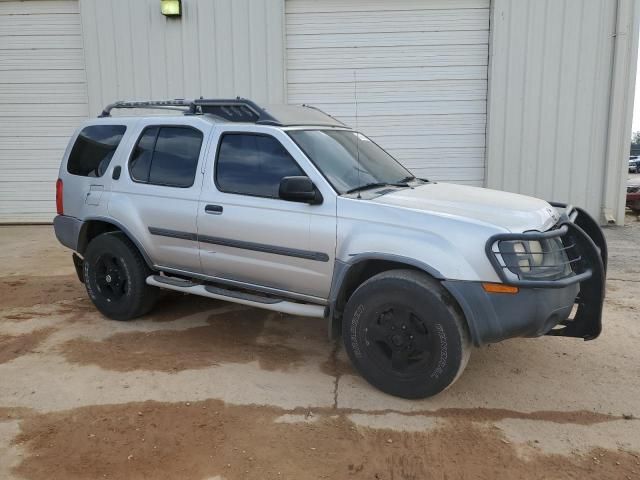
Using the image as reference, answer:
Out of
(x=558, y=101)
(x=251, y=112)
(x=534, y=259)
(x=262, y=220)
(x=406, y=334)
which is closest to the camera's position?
(x=534, y=259)

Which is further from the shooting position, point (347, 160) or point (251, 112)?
point (251, 112)

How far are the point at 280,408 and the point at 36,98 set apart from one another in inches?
378

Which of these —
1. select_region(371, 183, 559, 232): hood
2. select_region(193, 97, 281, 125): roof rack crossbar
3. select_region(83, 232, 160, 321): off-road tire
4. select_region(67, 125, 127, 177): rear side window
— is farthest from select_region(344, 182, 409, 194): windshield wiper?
select_region(67, 125, 127, 177): rear side window

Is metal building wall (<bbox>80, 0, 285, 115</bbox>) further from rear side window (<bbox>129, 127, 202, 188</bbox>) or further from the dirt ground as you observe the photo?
the dirt ground

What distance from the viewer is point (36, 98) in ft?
35.3

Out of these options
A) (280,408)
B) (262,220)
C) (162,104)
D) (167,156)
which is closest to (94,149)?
(162,104)

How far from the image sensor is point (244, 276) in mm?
4488

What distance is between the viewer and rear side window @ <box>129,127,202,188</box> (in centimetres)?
476

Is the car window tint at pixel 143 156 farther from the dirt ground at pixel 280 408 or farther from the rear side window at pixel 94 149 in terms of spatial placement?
the dirt ground at pixel 280 408

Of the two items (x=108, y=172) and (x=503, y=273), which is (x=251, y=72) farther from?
(x=503, y=273)

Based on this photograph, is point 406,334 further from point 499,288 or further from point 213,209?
point 213,209

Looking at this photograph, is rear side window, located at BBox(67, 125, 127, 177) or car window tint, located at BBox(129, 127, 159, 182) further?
rear side window, located at BBox(67, 125, 127, 177)

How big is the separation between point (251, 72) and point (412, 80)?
114 inches

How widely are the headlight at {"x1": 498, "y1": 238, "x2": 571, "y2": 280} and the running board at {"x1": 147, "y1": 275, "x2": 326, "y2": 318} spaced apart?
1361 mm
